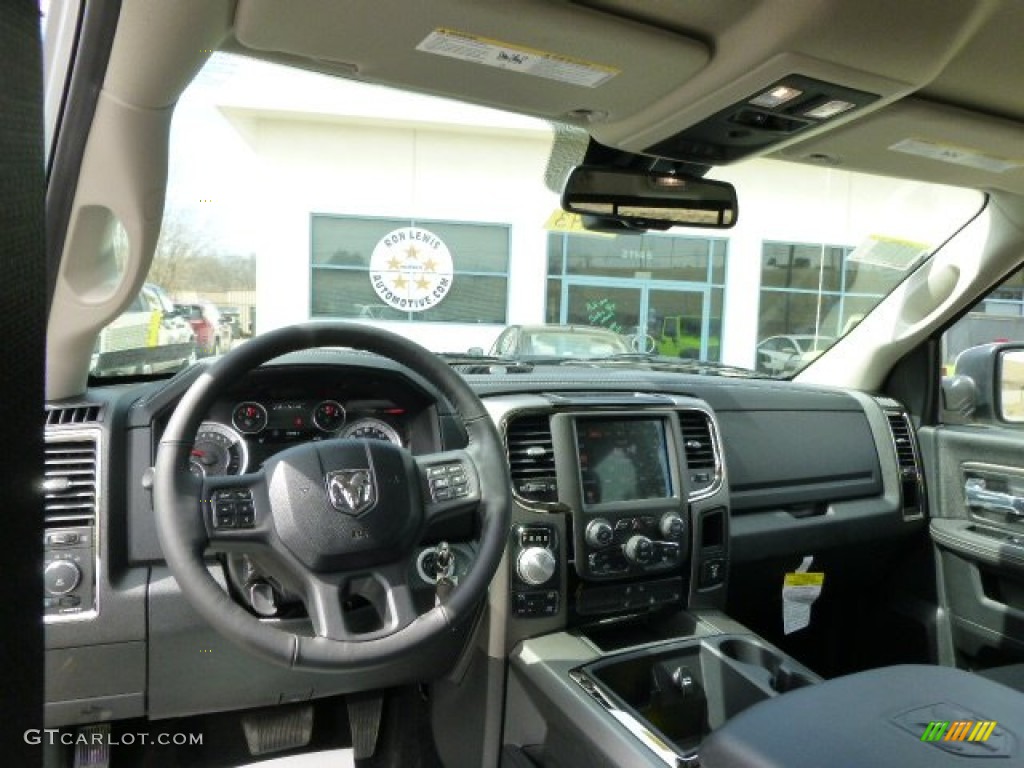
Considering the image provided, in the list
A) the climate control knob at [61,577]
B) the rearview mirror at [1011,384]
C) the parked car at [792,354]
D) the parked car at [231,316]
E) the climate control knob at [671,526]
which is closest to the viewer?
the climate control knob at [61,577]

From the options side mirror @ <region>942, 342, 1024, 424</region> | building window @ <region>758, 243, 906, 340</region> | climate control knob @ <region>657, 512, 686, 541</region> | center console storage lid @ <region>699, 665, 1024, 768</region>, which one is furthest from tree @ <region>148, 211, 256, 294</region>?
side mirror @ <region>942, 342, 1024, 424</region>

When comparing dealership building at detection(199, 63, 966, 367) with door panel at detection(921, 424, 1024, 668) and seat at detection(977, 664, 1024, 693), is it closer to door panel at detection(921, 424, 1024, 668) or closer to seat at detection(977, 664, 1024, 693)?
door panel at detection(921, 424, 1024, 668)

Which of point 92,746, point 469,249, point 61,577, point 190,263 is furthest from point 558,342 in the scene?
point 469,249

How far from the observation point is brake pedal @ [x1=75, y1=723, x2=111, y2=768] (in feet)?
7.22

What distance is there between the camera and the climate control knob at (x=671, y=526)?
7.73 ft

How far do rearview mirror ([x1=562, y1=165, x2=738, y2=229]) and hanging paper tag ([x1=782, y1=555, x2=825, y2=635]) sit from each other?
1.42 meters

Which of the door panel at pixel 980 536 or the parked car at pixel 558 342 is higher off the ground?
the parked car at pixel 558 342

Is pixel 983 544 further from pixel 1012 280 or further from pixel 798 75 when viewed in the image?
pixel 798 75

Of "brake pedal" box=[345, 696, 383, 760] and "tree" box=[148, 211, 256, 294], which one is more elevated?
"tree" box=[148, 211, 256, 294]

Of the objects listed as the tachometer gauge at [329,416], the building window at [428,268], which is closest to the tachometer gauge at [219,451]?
the tachometer gauge at [329,416]

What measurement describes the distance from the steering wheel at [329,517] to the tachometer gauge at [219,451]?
16.9 inches

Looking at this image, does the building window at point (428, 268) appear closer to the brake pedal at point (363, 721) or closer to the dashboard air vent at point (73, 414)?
the brake pedal at point (363, 721)

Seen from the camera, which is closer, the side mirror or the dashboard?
the dashboard

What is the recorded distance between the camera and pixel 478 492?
5.82ft
